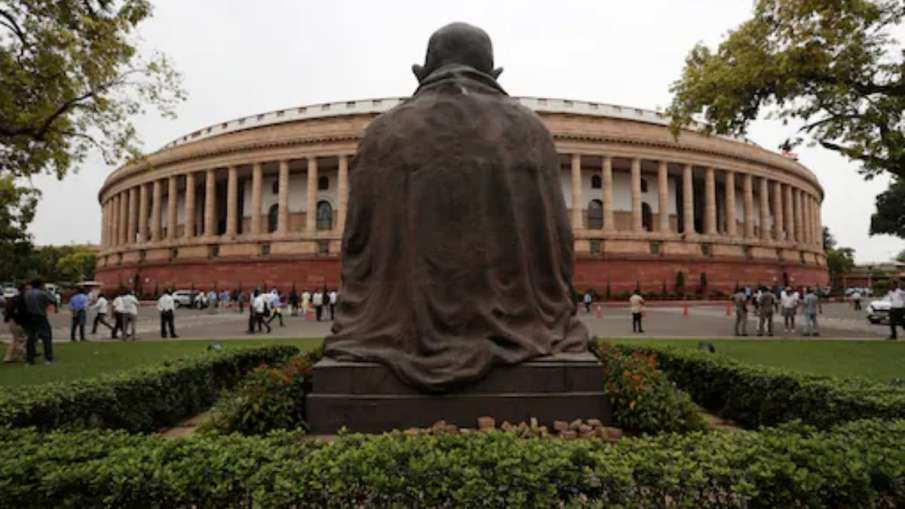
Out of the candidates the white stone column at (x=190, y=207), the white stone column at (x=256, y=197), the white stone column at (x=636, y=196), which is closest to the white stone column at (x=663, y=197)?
the white stone column at (x=636, y=196)

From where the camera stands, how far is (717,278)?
3894 cm

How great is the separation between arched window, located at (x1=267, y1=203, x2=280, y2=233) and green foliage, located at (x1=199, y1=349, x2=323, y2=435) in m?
40.4

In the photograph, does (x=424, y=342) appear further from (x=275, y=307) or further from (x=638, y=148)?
(x=638, y=148)

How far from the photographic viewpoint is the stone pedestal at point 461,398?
4570 mm

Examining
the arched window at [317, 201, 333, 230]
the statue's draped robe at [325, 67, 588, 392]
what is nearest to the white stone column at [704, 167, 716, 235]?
the arched window at [317, 201, 333, 230]

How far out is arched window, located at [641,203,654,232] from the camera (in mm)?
43434

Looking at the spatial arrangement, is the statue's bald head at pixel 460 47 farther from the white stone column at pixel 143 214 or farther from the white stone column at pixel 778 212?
the white stone column at pixel 778 212

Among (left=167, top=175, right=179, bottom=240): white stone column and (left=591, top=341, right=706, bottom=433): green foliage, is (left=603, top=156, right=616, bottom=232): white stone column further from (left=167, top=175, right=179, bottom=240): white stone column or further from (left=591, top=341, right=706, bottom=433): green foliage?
(left=591, top=341, right=706, bottom=433): green foliage

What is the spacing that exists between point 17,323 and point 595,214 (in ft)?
122

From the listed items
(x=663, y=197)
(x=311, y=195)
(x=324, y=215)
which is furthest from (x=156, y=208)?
(x=663, y=197)

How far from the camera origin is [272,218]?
43.6 m

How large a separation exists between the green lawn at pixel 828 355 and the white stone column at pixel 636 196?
85.7 feet

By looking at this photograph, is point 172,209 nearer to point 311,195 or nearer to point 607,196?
point 311,195

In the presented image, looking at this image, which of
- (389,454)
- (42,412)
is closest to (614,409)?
(389,454)
